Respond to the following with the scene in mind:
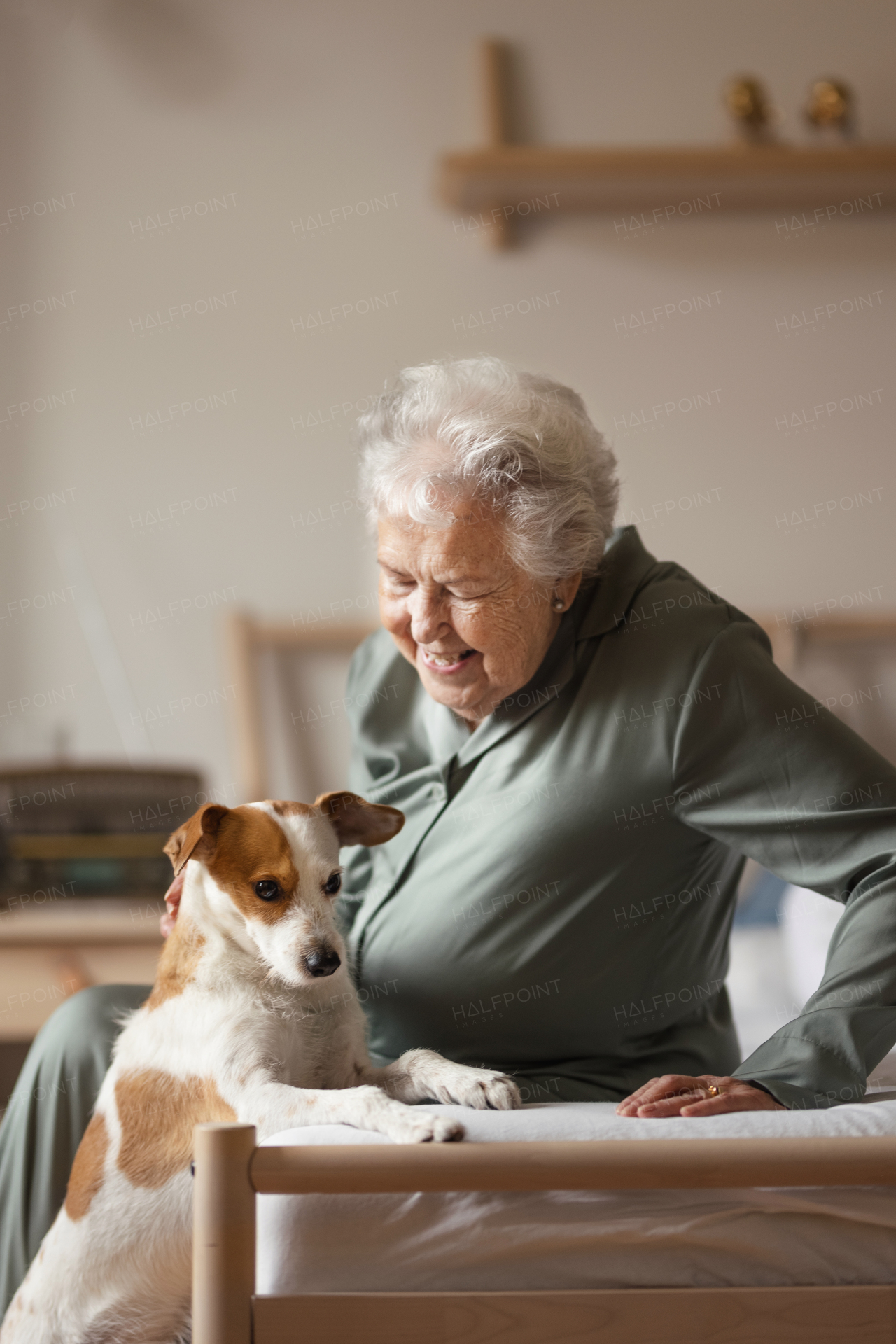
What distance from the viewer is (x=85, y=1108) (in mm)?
1140

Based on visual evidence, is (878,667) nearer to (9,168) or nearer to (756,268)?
(756,268)

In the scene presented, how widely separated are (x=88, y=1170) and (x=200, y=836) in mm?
295

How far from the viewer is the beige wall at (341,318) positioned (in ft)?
7.98

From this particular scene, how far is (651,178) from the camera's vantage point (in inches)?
89.8

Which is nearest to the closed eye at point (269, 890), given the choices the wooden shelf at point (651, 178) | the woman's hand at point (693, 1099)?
the woman's hand at point (693, 1099)

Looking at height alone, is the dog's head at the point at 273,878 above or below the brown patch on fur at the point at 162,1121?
above

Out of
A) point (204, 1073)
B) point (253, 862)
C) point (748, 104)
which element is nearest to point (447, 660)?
point (253, 862)

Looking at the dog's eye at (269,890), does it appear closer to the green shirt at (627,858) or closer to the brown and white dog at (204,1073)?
the brown and white dog at (204,1073)

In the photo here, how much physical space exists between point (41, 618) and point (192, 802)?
0.62m

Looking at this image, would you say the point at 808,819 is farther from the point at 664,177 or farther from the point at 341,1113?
the point at 664,177

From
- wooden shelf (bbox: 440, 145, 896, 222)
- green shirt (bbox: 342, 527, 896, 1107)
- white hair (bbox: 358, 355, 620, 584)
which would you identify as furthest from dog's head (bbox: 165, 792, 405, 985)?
wooden shelf (bbox: 440, 145, 896, 222)

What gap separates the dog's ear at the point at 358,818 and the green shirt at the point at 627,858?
0.45ft

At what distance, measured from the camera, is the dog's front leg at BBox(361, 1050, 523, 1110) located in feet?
2.92

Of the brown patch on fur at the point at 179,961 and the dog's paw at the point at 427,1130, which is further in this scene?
the brown patch on fur at the point at 179,961
